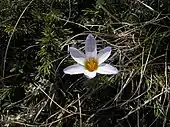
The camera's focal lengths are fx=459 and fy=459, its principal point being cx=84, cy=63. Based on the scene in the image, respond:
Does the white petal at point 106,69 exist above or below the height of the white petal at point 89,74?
above

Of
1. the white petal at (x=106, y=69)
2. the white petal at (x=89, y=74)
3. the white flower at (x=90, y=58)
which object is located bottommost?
the white petal at (x=89, y=74)
